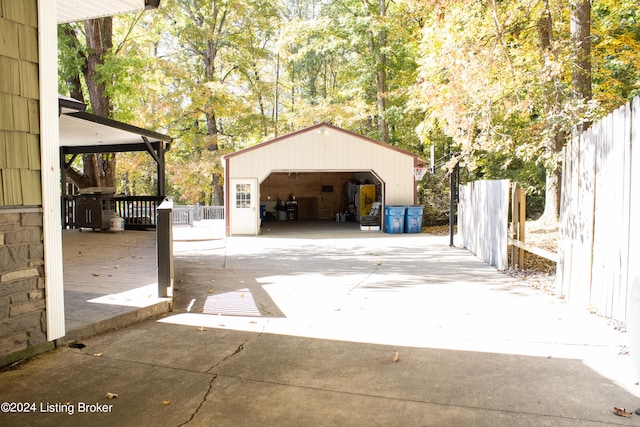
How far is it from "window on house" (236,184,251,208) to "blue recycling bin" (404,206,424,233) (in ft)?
19.2

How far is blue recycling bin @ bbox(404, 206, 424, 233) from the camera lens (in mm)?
17953

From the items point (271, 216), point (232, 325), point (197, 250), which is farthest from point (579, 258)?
point (271, 216)

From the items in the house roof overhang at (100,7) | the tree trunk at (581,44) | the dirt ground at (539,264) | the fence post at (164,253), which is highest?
the tree trunk at (581,44)

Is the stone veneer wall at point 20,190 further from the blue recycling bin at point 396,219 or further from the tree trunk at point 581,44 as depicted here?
the blue recycling bin at point 396,219

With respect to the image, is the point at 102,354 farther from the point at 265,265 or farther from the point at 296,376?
the point at 265,265

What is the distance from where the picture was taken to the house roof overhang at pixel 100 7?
17.2 feet

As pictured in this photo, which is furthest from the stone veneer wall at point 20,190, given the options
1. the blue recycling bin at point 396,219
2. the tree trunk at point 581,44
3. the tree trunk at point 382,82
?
the tree trunk at point 382,82

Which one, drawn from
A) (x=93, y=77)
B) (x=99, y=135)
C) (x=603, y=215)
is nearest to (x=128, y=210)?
(x=99, y=135)

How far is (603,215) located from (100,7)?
5.94 metres

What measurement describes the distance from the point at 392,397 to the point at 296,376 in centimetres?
77

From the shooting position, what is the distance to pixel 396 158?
1848 cm

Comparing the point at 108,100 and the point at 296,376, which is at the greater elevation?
the point at 108,100

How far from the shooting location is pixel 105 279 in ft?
22.6

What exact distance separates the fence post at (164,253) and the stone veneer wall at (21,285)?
1.82 metres
